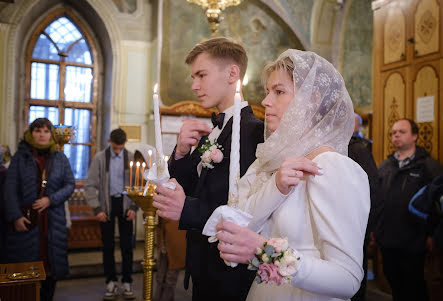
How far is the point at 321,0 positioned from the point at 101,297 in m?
7.15

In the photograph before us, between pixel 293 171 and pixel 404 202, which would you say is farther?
pixel 404 202

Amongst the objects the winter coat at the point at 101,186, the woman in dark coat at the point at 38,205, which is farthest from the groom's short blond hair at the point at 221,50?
the winter coat at the point at 101,186

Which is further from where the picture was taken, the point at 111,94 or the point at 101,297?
the point at 111,94

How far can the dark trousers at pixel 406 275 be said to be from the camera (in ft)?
13.4

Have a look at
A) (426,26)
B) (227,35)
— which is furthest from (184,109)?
(426,26)

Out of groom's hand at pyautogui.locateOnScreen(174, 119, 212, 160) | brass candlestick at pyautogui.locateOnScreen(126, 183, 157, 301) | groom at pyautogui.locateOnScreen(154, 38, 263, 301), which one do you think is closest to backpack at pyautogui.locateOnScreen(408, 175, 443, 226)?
groom at pyautogui.locateOnScreen(154, 38, 263, 301)

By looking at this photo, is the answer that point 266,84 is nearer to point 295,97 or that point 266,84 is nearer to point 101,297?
point 295,97

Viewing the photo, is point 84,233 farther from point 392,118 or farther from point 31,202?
point 392,118

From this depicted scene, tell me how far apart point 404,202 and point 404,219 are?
6.9 inches

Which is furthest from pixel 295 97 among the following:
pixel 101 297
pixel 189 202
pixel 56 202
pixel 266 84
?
pixel 101 297

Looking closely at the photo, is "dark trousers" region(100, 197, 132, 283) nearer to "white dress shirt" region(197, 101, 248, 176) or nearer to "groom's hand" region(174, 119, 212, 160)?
"white dress shirt" region(197, 101, 248, 176)

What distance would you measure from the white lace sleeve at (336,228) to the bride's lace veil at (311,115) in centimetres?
14

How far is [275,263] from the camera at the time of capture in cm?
112

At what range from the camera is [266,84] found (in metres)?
1.71
